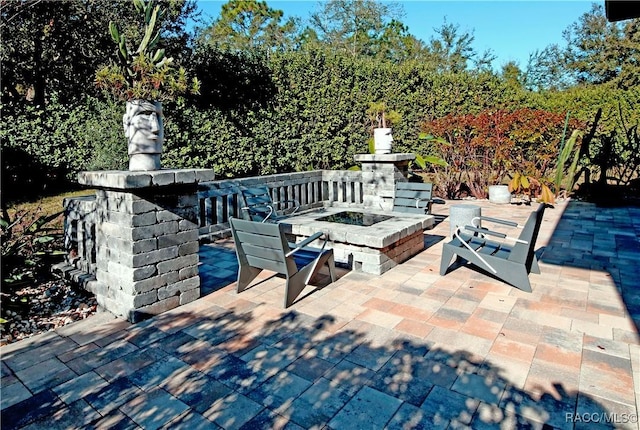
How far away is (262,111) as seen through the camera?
312 inches

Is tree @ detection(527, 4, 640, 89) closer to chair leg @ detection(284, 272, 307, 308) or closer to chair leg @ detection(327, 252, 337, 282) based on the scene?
chair leg @ detection(327, 252, 337, 282)

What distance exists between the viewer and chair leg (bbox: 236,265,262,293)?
3641 mm

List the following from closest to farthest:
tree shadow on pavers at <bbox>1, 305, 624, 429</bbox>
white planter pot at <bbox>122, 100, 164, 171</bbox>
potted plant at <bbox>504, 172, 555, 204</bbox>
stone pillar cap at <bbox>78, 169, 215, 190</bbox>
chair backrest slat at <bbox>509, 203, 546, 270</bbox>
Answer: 1. tree shadow on pavers at <bbox>1, 305, 624, 429</bbox>
2. stone pillar cap at <bbox>78, 169, 215, 190</bbox>
3. white planter pot at <bbox>122, 100, 164, 171</bbox>
4. chair backrest slat at <bbox>509, 203, 546, 270</bbox>
5. potted plant at <bbox>504, 172, 555, 204</bbox>

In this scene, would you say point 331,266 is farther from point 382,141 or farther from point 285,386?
point 382,141

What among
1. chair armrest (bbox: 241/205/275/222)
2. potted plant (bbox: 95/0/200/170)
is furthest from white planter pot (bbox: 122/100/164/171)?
chair armrest (bbox: 241/205/275/222)

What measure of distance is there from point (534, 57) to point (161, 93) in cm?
2378

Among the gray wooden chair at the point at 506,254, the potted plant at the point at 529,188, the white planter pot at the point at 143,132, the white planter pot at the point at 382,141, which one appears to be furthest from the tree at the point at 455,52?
the white planter pot at the point at 143,132

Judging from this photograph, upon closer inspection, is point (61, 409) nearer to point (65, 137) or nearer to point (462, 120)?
point (65, 137)

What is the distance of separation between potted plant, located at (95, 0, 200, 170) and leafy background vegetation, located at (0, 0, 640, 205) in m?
3.78

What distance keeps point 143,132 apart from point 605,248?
5.33 metres

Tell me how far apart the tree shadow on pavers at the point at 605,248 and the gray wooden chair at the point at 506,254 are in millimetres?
624

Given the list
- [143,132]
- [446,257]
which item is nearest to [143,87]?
[143,132]

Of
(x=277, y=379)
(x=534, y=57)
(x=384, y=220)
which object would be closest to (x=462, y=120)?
(x=384, y=220)

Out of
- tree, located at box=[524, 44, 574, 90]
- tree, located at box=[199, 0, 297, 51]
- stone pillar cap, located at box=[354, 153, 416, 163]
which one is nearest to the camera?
stone pillar cap, located at box=[354, 153, 416, 163]
